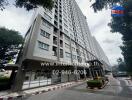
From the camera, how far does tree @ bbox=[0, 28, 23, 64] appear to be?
62.8 feet

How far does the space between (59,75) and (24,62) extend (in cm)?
937

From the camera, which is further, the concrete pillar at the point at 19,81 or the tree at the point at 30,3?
the concrete pillar at the point at 19,81

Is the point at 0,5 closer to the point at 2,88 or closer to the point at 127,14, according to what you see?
the point at 2,88

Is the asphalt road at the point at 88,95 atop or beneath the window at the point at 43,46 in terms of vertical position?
beneath

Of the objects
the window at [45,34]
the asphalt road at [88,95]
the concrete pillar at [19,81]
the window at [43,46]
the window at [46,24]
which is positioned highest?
the window at [46,24]

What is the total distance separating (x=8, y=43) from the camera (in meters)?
19.5

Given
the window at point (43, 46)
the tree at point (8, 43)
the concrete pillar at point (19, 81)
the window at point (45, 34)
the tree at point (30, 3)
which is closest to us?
the tree at point (30, 3)

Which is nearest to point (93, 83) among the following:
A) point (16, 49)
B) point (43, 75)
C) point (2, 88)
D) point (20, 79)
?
point (43, 75)

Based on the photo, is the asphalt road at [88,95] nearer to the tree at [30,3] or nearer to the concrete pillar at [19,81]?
the concrete pillar at [19,81]

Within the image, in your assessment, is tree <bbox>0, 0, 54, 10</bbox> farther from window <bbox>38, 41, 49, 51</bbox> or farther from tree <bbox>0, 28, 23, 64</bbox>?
tree <bbox>0, 28, 23, 64</bbox>

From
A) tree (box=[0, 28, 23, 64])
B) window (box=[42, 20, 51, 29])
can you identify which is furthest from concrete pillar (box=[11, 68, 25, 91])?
window (box=[42, 20, 51, 29])

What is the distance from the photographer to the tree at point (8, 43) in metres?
19.1

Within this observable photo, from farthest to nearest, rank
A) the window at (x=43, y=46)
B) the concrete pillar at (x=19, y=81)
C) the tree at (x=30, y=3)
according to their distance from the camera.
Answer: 1. the window at (x=43, y=46)
2. the concrete pillar at (x=19, y=81)
3. the tree at (x=30, y=3)

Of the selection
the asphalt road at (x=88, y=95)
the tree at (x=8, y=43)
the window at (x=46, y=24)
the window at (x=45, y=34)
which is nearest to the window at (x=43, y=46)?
the window at (x=45, y=34)
